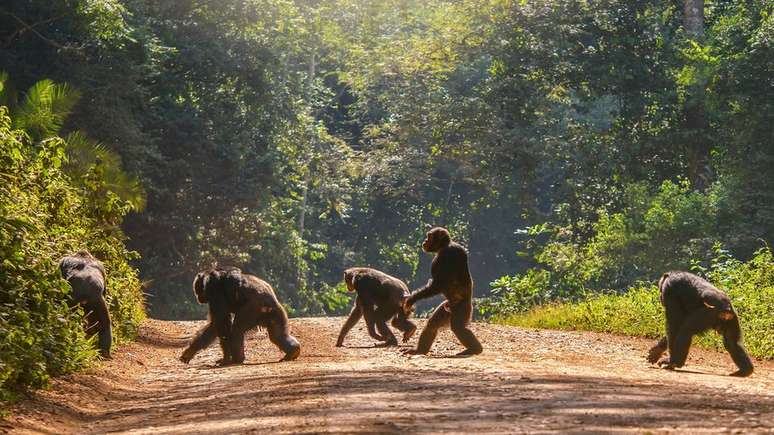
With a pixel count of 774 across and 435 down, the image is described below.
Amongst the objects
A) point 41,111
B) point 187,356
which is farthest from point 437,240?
point 41,111

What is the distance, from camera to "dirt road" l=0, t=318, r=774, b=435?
8500 mm

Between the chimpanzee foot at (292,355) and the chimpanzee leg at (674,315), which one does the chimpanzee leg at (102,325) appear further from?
the chimpanzee leg at (674,315)

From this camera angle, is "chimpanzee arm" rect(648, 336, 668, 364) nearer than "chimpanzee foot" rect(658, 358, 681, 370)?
No

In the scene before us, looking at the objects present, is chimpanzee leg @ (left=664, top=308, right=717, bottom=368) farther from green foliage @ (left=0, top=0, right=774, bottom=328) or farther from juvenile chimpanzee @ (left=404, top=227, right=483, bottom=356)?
green foliage @ (left=0, top=0, right=774, bottom=328)

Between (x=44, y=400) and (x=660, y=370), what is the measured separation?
21.3 ft

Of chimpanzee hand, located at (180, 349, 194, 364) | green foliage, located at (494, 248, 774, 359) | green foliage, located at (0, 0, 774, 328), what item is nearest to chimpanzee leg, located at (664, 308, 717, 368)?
green foliage, located at (494, 248, 774, 359)

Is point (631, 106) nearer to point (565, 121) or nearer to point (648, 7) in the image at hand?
point (648, 7)

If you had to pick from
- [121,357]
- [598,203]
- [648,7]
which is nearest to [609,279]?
[598,203]

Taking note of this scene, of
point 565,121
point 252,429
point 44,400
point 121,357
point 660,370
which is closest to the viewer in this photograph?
point 252,429

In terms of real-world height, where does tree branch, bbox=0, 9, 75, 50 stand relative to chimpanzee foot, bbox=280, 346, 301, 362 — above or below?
above

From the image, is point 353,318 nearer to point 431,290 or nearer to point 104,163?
point 431,290

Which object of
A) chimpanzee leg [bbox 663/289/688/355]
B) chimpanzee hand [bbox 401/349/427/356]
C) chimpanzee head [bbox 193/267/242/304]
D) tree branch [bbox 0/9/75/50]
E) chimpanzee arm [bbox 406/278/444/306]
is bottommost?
chimpanzee hand [bbox 401/349/427/356]

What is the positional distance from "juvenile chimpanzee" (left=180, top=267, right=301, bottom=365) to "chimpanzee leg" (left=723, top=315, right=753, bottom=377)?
4979mm

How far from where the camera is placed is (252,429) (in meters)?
8.59
